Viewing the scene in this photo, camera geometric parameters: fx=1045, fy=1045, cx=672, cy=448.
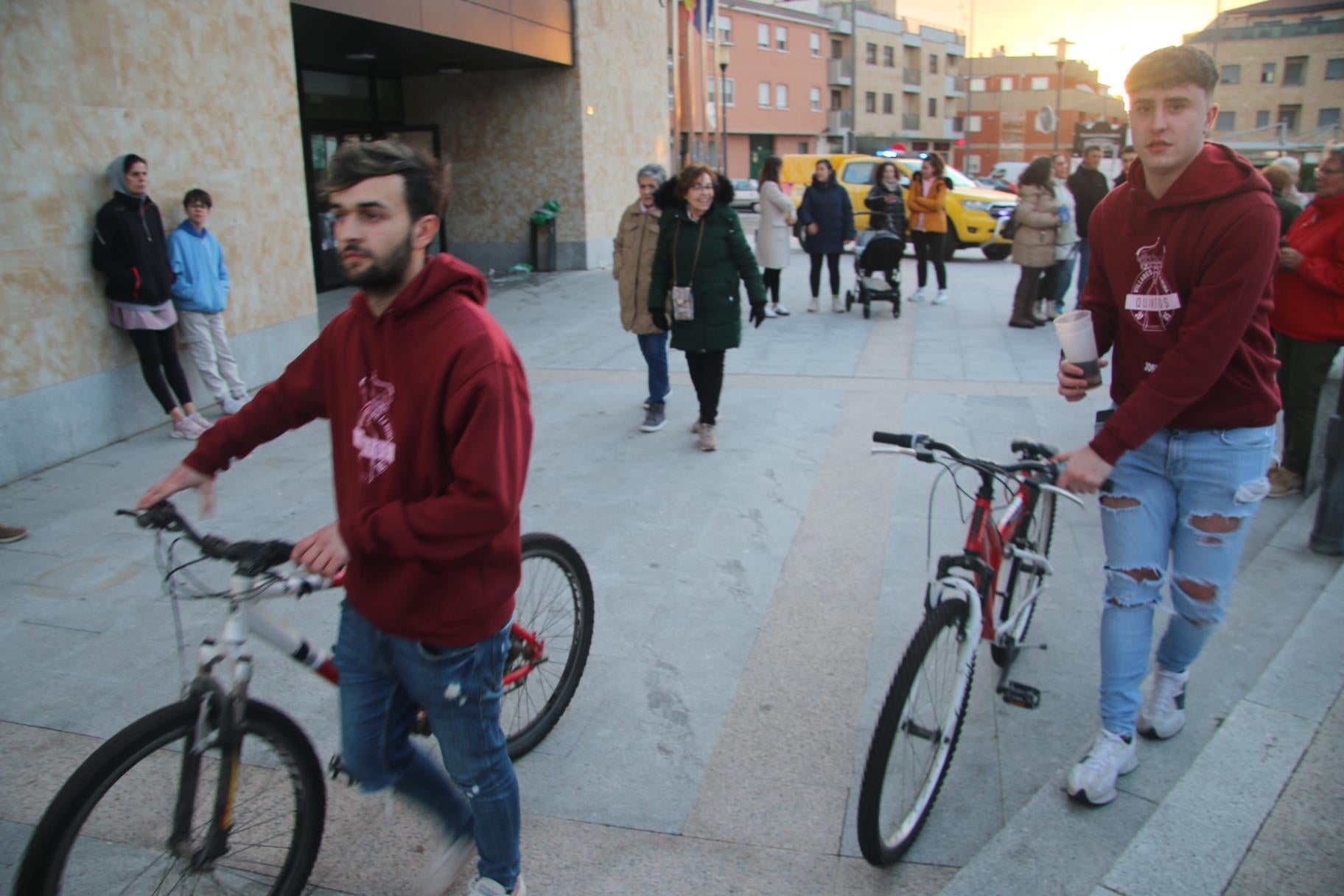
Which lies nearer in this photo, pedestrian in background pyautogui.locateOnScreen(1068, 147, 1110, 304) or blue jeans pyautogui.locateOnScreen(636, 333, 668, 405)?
blue jeans pyautogui.locateOnScreen(636, 333, 668, 405)

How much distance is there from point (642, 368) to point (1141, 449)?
657 cm

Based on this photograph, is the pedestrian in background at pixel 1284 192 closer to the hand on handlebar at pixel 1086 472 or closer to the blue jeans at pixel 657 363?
the blue jeans at pixel 657 363

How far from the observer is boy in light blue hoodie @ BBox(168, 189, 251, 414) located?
7.12 meters

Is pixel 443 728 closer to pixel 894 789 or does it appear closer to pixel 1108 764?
pixel 894 789

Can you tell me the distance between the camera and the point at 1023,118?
9094 centimetres

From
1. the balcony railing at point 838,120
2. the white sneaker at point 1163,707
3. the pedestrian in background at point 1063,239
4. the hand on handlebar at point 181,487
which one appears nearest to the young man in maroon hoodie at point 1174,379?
the white sneaker at point 1163,707

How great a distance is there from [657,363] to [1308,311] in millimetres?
3811

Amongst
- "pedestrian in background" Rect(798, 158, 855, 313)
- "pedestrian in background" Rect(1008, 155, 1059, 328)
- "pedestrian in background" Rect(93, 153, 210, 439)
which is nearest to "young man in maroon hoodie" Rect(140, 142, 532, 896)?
"pedestrian in background" Rect(93, 153, 210, 439)

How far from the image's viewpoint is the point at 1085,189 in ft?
34.6

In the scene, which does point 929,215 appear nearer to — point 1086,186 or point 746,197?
point 1086,186

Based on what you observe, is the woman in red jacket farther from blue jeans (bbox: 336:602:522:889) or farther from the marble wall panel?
the marble wall panel

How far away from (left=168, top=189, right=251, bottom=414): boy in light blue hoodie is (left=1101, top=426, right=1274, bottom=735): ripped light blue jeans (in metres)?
6.24

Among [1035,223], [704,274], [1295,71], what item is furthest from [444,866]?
[1295,71]

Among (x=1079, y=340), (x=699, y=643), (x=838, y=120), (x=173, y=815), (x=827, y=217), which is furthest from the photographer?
(x=838, y=120)
